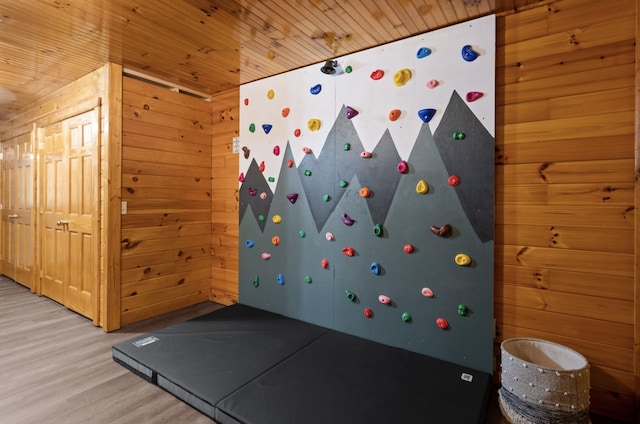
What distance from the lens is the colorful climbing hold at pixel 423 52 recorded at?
7.33 feet

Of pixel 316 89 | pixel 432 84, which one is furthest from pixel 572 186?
pixel 316 89

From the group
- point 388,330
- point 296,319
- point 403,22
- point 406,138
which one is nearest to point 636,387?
point 388,330

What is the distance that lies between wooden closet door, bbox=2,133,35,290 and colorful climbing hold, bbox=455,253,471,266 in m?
4.81

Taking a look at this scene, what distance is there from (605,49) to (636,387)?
1.86m

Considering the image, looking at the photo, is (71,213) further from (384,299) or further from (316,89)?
(384,299)

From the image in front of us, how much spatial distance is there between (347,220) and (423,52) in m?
1.36

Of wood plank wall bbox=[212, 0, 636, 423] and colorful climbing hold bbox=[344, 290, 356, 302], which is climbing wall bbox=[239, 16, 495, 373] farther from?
wood plank wall bbox=[212, 0, 636, 423]

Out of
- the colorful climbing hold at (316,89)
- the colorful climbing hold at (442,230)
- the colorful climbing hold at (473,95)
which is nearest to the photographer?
the colorful climbing hold at (473,95)

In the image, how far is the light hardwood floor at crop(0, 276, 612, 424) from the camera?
174 cm

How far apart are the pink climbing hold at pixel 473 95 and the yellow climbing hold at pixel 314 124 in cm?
120

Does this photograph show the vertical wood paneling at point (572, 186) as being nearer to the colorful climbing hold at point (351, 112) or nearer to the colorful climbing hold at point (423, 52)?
the colorful climbing hold at point (423, 52)

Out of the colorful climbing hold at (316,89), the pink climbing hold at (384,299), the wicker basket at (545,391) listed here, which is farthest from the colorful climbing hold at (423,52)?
the wicker basket at (545,391)

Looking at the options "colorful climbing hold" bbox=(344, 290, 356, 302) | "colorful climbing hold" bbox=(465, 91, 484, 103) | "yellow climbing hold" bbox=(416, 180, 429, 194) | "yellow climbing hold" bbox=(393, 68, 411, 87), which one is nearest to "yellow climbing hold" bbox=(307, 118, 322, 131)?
"yellow climbing hold" bbox=(393, 68, 411, 87)

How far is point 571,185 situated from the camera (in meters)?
1.85
